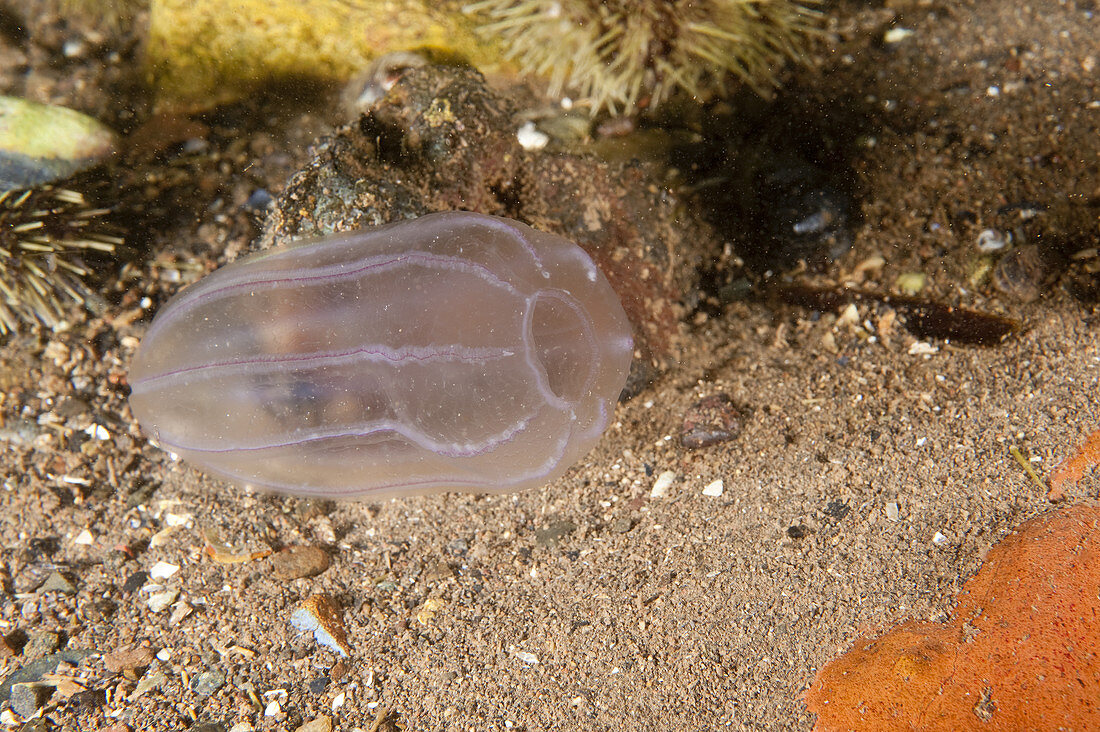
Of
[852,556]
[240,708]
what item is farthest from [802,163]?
[240,708]

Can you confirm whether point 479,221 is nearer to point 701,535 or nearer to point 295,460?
point 295,460

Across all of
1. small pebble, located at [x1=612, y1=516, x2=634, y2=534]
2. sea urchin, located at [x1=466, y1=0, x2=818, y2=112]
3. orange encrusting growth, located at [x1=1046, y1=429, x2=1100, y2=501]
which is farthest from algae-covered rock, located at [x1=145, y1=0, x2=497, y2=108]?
orange encrusting growth, located at [x1=1046, y1=429, x2=1100, y2=501]

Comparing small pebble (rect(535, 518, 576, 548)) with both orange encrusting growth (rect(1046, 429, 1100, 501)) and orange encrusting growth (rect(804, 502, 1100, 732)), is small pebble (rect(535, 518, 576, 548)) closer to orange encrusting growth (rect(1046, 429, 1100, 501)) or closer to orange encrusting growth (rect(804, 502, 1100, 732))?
orange encrusting growth (rect(804, 502, 1100, 732))

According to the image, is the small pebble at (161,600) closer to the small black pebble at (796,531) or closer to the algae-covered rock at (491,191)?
the algae-covered rock at (491,191)

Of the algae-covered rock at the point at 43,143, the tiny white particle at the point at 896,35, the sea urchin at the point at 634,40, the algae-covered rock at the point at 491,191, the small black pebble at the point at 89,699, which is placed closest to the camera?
the small black pebble at the point at 89,699

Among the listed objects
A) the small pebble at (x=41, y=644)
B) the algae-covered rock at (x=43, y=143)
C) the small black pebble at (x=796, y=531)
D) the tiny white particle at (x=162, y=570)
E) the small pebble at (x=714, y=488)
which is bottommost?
the small pebble at (x=41, y=644)

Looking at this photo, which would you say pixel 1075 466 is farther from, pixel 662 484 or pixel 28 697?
pixel 28 697

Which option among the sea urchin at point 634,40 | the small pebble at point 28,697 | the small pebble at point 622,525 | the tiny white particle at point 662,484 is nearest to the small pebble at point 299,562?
the small pebble at point 28,697
